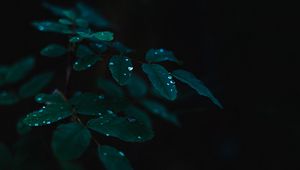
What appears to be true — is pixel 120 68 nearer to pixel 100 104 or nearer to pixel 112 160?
pixel 100 104

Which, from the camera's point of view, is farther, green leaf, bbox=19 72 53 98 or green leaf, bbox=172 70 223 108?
green leaf, bbox=19 72 53 98

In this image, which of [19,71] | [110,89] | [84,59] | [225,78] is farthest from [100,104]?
[225,78]

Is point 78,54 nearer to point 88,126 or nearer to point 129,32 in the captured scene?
point 88,126

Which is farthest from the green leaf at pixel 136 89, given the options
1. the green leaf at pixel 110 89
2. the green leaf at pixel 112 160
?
the green leaf at pixel 112 160

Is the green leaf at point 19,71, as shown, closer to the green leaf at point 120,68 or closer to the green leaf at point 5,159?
the green leaf at point 5,159

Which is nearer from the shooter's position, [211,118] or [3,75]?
[3,75]

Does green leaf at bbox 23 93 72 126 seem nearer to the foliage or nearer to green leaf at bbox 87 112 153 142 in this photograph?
the foliage

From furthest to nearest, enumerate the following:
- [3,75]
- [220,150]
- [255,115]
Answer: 1. [220,150]
2. [255,115]
3. [3,75]

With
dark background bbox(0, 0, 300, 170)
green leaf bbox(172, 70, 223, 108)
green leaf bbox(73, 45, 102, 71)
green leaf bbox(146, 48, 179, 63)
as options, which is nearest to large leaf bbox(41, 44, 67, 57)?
green leaf bbox(73, 45, 102, 71)

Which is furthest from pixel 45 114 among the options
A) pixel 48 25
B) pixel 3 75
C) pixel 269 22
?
pixel 269 22
